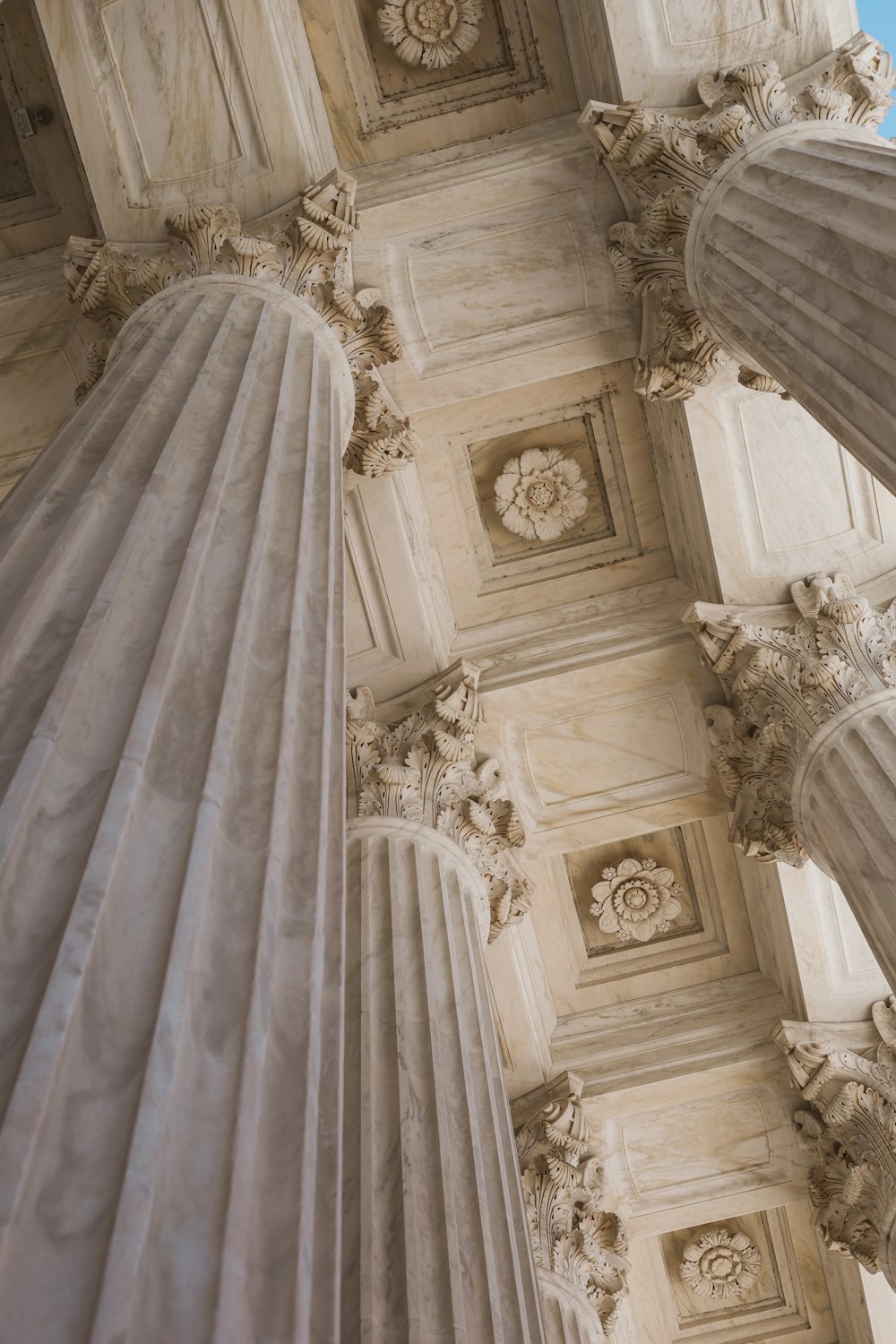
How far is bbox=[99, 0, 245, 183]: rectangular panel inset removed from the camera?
932 centimetres

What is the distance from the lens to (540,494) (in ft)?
39.6

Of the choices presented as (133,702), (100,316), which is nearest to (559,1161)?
(100,316)

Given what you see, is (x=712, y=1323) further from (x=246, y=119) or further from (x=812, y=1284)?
(x=246, y=119)

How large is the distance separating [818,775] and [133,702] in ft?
22.6

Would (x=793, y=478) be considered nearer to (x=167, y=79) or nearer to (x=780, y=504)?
(x=780, y=504)

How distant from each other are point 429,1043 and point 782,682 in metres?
4.41

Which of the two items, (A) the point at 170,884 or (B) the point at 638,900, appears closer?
(A) the point at 170,884

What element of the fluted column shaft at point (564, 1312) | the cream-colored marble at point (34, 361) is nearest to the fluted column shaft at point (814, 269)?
the cream-colored marble at point (34, 361)

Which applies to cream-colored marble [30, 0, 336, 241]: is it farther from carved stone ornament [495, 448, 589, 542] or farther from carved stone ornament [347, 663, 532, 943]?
carved stone ornament [347, 663, 532, 943]

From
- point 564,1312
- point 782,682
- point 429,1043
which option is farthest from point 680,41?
point 564,1312

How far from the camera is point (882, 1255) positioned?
11.6 meters

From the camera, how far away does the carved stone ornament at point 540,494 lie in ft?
39.4

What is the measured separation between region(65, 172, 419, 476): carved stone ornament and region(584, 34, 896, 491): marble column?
7.04 feet

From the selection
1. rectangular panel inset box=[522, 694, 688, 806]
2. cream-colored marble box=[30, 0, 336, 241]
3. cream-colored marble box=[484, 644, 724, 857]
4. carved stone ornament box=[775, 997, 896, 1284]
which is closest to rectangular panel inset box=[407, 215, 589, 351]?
cream-colored marble box=[30, 0, 336, 241]
